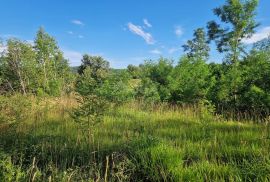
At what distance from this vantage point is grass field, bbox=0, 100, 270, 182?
3.39 metres

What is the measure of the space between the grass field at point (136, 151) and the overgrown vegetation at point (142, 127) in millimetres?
15

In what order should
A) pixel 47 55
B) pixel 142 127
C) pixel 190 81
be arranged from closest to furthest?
1. pixel 142 127
2. pixel 190 81
3. pixel 47 55

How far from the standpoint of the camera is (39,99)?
8.37 m

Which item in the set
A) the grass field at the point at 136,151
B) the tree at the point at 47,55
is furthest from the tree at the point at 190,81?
the tree at the point at 47,55

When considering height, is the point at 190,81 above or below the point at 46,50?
below

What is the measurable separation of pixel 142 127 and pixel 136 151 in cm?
188

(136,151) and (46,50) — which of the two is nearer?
(136,151)

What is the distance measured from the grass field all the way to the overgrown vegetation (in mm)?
15

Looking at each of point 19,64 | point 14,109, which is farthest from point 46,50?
point 14,109

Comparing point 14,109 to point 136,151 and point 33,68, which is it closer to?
point 136,151

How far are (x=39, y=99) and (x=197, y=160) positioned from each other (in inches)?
235

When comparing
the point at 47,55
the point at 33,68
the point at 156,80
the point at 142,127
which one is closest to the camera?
the point at 142,127

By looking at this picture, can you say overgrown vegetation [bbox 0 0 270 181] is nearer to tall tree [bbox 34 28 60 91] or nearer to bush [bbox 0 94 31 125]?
bush [bbox 0 94 31 125]

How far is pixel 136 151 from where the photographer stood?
395 centimetres
